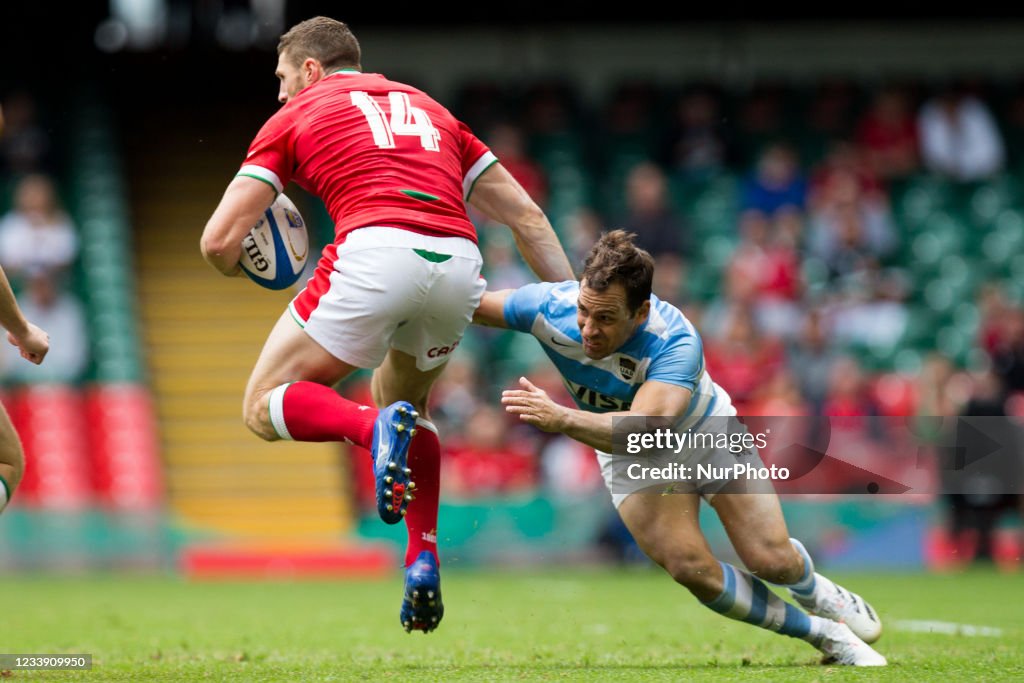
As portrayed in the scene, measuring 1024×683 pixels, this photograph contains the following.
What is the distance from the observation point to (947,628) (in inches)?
328

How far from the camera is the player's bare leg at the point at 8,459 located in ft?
19.6

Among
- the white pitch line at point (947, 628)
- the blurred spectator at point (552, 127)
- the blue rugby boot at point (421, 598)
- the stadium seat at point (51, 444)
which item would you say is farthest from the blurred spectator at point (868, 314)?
the blue rugby boot at point (421, 598)

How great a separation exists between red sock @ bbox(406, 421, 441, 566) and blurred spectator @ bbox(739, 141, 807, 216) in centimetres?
1055

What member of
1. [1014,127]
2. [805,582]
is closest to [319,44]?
[805,582]

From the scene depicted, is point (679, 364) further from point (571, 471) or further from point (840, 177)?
point (840, 177)

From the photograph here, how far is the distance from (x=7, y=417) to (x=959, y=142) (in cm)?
1419

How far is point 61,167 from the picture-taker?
1731cm

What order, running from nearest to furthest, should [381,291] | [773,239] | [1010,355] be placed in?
1. [381,291]
2. [1010,355]
3. [773,239]

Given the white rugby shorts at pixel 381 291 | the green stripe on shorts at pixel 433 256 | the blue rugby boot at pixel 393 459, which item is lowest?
the blue rugby boot at pixel 393 459

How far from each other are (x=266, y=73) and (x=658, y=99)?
506cm

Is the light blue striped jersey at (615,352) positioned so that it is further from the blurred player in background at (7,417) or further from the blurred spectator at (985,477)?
the blurred spectator at (985,477)

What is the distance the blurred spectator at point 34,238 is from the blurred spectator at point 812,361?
721cm

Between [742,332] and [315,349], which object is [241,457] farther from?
[315,349]

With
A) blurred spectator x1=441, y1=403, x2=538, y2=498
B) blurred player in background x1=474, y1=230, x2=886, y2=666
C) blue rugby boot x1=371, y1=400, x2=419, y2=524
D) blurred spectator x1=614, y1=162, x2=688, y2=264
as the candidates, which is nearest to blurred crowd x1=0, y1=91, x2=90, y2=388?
blurred spectator x1=441, y1=403, x2=538, y2=498
